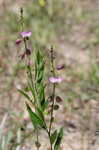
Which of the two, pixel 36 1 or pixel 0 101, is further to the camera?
pixel 36 1

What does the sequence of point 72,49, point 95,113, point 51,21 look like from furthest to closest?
point 51,21
point 72,49
point 95,113

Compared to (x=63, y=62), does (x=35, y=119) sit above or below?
above

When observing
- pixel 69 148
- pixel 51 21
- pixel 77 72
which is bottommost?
pixel 69 148

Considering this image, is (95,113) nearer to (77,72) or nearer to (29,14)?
(77,72)

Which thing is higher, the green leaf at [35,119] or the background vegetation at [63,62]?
the green leaf at [35,119]

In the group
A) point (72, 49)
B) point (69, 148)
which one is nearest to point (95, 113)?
point (69, 148)

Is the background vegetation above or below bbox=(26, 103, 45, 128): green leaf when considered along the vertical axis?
below

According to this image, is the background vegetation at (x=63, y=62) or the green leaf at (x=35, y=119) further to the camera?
the background vegetation at (x=63, y=62)

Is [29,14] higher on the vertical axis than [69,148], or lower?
higher

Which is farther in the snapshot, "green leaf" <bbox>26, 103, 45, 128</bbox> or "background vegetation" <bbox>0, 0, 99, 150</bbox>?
"background vegetation" <bbox>0, 0, 99, 150</bbox>

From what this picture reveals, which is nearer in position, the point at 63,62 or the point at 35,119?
the point at 35,119

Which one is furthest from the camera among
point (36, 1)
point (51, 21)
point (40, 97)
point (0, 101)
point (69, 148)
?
point (36, 1)
